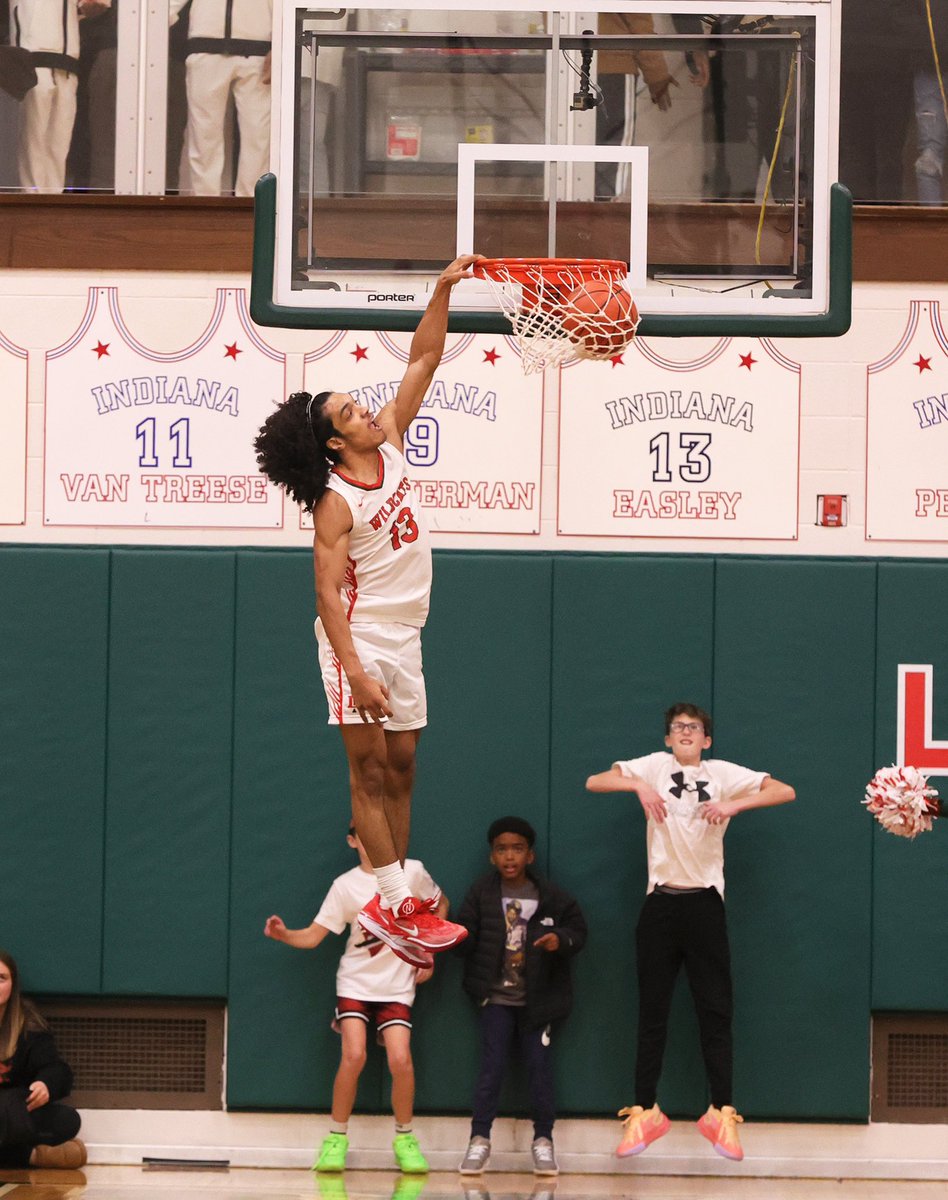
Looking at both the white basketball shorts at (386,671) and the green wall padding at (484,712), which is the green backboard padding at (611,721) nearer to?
the green wall padding at (484,712)

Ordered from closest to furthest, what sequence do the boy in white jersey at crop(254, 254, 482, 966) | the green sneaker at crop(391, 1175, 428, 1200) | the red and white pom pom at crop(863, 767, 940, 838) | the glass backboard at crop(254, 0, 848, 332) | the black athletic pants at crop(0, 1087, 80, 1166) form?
the boy in white jersey at crop(254, 254, 482, 966)
the red and white pom pom at crop(863, 767, 940, 838)
the glass backboard at crop(254, 0, 848, 332)
the green sneaker at crop(391, 1175, 428, 1200)
the black athletic pants at crop(0, 1087, 80, 1166)

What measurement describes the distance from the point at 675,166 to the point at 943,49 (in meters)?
2.61

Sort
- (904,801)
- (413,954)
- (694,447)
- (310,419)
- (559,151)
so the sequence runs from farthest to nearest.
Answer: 1. (694,447)
2. (559,151)
3. (904,801)
4. (413,954)
5. (310,419)

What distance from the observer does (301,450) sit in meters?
4.89

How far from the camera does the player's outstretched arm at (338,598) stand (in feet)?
15.6

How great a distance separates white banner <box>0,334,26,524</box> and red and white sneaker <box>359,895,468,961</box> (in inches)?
A: 150

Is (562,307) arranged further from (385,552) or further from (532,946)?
(532,946)

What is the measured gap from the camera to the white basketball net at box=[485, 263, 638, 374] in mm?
5270

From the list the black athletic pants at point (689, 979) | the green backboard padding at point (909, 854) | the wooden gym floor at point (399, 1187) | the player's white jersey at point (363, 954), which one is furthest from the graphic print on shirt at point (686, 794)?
the wooden gym floor at point (399, 1187)

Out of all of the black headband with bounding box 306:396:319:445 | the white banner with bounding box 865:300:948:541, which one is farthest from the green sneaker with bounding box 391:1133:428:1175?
the black headband with bounding box 306:396:319:445

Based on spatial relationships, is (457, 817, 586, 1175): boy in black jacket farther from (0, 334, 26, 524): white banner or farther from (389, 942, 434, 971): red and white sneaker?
(0, 334, 26, 524): white banner

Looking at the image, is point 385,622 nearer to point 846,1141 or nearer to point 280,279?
point 280,279

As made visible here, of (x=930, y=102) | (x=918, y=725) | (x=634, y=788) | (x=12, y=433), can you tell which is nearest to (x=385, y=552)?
(x=634, y=788)

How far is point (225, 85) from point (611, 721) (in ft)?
11.6
